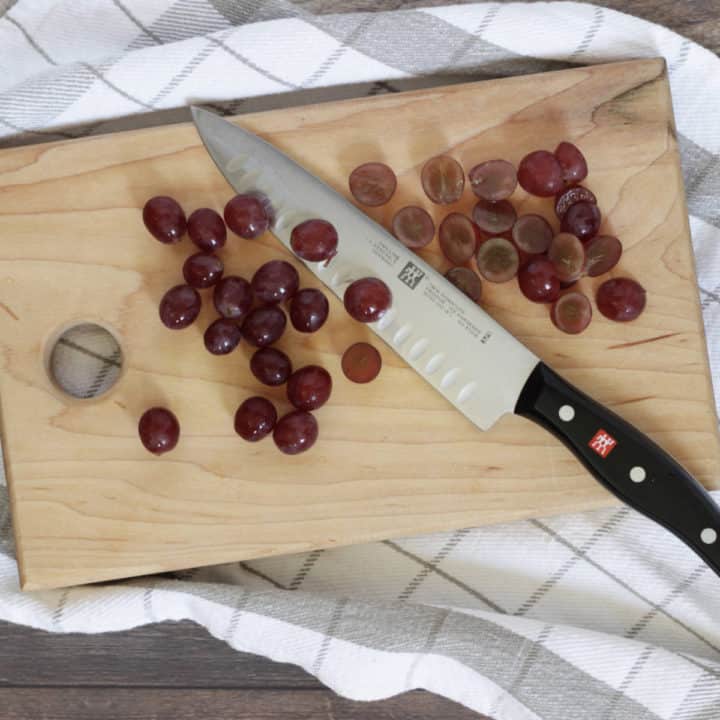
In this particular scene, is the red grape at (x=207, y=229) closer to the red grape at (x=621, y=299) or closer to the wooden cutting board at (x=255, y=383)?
the wooden cutting board at (x=255, y=383)

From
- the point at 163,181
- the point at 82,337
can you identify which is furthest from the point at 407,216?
the point at 82,337

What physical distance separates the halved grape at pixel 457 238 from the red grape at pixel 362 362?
0.39ft

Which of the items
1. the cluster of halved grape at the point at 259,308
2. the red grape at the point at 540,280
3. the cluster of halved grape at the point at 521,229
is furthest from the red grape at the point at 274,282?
the red grape at the point at 540,280

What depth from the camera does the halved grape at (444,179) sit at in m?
0.90

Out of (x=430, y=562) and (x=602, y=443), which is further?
(x=430, y=562)

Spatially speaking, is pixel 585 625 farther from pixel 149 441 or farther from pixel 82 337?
pixel 82 337

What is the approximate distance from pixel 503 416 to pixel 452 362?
79mm

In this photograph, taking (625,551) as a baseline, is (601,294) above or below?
above

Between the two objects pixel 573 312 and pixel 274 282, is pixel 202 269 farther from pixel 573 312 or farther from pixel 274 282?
pixel 573 312

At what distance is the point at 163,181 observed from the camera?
2.99 feet

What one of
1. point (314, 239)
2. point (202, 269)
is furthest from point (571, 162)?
point (202, 269)

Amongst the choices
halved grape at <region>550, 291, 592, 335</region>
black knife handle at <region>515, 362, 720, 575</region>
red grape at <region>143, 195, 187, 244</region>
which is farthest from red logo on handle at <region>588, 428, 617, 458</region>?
red grape at <region>143, 195, 187, 244</region>

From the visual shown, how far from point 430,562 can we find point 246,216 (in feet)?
1.33

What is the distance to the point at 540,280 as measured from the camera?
A: 877 mm
